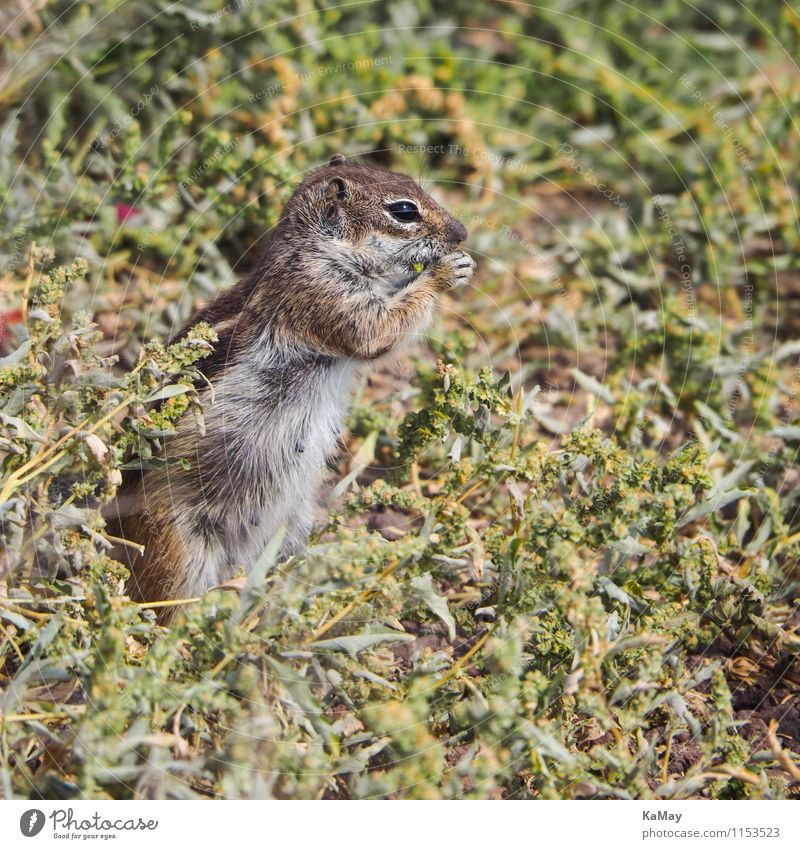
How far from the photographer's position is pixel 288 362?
3836mm

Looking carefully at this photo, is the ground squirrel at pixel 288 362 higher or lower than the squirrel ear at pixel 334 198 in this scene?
lower

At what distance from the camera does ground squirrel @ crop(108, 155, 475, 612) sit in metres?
3.66

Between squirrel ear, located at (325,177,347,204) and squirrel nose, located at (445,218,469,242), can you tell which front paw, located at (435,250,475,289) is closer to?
squirrel nose, located at (445,218,469,242)

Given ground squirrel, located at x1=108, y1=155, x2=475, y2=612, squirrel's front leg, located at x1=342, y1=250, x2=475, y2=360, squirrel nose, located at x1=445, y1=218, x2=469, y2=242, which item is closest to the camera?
ground squirrel, located at x1=108, y1=155, x2=475, y2=612

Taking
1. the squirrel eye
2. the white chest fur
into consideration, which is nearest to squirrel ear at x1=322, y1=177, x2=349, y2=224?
the squirrel eye

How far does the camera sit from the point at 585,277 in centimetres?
538

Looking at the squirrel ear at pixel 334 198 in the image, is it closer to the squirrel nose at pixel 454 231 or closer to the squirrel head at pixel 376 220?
the squirrel head at pixel 376 220

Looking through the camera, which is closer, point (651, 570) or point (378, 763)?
point (378, 763)

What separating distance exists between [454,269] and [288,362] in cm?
72

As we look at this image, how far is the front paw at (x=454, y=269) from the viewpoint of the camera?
3.96m

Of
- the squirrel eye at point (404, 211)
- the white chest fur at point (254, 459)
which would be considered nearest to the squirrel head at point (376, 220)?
the squirrel eye at point (404, 211)

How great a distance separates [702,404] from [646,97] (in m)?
2.34
